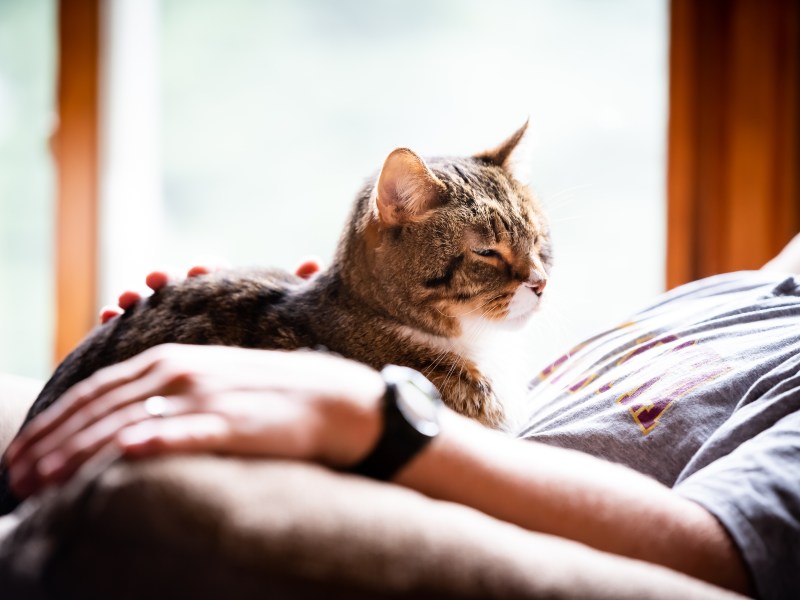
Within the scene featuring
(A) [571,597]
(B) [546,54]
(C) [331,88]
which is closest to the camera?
(A) [571,597]

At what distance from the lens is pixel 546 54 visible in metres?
2.21

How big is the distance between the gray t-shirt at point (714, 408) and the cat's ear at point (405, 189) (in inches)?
14.3

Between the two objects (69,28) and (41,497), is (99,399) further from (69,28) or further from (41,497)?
(69,28)

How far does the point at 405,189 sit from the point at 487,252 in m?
0.17

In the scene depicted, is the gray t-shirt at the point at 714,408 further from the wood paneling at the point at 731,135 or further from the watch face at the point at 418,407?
the wood paneling at the point at 731,135

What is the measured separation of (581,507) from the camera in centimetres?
59

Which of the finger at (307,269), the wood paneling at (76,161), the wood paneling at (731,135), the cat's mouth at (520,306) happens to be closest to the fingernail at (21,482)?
the cat's mouth at (520,306)

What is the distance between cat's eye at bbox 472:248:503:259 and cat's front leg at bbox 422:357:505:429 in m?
0.17

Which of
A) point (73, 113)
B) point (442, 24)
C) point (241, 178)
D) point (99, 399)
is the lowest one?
point (99, 399)

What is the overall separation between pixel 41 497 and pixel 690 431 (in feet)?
2.17

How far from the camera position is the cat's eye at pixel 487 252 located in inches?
43.8

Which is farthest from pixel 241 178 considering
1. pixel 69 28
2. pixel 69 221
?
pixel 69 28

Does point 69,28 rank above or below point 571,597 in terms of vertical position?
above

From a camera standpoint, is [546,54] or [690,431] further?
[546,54]
